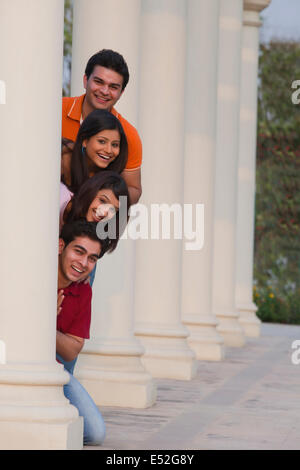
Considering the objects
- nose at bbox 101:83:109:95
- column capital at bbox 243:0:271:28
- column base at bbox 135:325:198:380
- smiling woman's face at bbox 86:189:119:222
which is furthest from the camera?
column capital at bbox 243:0:271:28

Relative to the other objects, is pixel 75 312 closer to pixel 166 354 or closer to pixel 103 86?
pixel 103 86

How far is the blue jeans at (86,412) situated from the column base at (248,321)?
124ft

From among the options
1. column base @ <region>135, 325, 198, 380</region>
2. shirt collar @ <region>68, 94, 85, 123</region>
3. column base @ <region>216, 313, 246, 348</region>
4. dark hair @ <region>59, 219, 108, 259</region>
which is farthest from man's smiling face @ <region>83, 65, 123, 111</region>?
column base @ <region>216, 313, 246, 348</region>

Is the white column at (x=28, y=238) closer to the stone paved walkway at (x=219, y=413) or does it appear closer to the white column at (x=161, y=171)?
the stone paved walkway at (x=219, y=413)

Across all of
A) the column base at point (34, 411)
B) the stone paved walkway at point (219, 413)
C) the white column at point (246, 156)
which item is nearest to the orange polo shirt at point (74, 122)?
the column base at point (34, 411)

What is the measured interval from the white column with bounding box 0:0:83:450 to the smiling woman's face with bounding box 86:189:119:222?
1526 mm

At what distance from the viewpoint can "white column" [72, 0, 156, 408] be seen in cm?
2798

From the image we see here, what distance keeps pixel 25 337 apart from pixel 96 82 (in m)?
6.03

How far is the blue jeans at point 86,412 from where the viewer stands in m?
21.5

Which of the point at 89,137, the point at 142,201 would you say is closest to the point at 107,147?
the point at 89,137

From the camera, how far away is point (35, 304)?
19.5m

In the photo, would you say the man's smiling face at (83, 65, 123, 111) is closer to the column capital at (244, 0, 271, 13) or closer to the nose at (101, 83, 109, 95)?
the nose at (101, 83, 109, 95)
